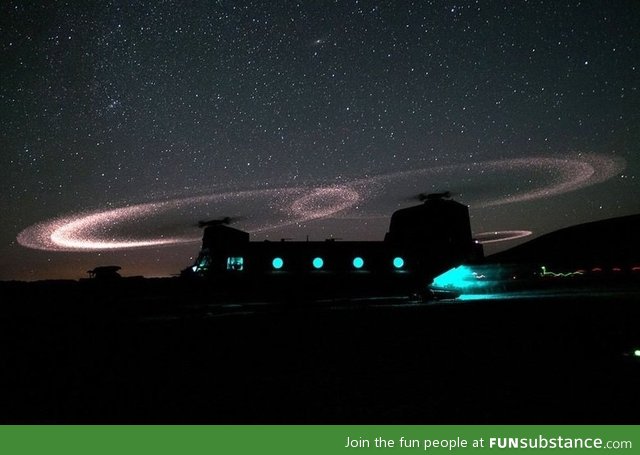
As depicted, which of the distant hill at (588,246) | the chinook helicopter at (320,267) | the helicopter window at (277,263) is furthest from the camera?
the distant hill at (588,246)

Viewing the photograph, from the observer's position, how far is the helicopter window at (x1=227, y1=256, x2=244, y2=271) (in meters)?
27.3

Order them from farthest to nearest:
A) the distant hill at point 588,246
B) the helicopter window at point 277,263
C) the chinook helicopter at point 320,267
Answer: the distant hill at point 588,246 < the helicopter window at point 277,263 < the chinook helicopter at point 320,267

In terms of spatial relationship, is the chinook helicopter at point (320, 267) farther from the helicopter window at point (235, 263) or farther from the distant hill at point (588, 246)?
the distant hill at point (588, 246)

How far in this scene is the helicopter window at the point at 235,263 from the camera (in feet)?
89.7

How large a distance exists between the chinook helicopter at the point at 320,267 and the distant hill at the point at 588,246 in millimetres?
45025

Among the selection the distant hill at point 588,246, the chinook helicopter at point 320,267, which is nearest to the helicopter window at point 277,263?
the chinook helicopter at point 320,267

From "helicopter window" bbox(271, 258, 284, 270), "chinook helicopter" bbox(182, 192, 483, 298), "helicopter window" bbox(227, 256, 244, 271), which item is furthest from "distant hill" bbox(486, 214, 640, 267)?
"helicopter window" bbox(227, 256, 244, 271)

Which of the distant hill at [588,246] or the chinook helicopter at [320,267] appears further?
the distant hill at [588,246]

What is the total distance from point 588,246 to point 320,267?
3090 inches

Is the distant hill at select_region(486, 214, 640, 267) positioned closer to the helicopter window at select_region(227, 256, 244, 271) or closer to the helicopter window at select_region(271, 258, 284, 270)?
the helicopter window at select_region(271, 258, 284, 270)

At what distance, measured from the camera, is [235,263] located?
2761 centimetres

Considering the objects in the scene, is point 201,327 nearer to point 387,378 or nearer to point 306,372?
point 306,372

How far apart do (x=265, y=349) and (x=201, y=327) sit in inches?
190

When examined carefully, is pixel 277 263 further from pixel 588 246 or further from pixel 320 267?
pixel 588 246
